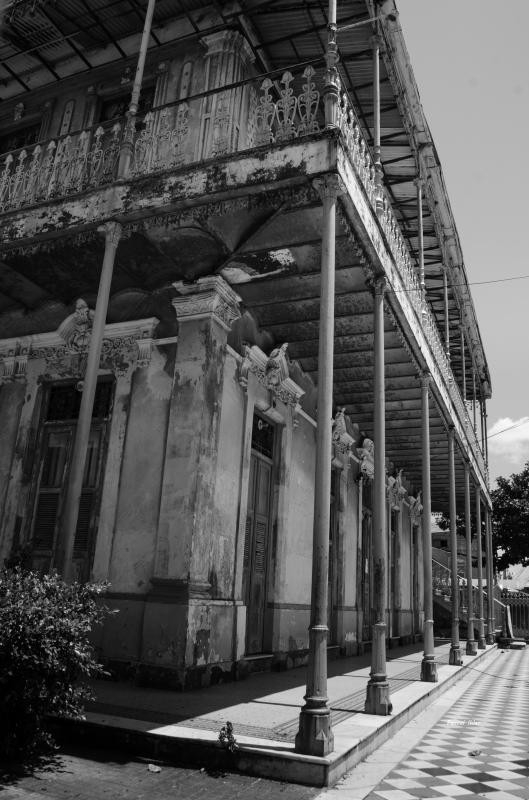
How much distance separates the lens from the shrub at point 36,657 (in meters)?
3.69

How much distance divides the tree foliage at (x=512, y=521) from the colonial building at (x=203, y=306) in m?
18.4

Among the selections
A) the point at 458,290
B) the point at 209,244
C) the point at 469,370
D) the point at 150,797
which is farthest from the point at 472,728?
the point at 469,370

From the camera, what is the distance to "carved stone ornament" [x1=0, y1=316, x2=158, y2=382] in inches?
303

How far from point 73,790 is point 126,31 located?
362 inches

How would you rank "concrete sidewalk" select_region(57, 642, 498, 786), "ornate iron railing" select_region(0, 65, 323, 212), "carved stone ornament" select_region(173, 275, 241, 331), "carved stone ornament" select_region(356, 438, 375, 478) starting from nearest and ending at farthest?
"concrete sidewalk" select_region(57, 642, 498, 786) → "ornate iron railing" select_region(0, 65, 323, 212) → "carved stone ornament" select_region(173, 275, 241, 331) → "carved stone ornament" select_region(356, 438, 375, 478)

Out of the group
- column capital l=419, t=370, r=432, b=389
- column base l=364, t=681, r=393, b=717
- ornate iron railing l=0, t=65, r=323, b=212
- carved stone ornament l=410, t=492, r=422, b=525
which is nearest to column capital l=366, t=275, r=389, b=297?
ornate iron railing l=0, t=65, r=323, b=212

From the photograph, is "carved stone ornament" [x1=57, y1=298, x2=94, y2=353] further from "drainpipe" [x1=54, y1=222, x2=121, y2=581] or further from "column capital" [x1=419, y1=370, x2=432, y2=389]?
"column capital" [x1=419, y1=370, x2=432, y2=389]

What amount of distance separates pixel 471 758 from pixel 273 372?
17.5 ft

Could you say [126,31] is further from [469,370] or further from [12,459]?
[469,370]

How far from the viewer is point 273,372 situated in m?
8.84

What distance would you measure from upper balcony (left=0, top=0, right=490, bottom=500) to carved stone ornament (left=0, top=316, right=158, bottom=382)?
64.7 inches

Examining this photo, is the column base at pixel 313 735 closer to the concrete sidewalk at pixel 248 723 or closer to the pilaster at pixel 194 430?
the concrete sidewalk at pixel 248 723

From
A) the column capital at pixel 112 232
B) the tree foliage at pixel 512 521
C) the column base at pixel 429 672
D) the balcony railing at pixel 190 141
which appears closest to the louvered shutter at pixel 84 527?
the column capital at pixel 112 232

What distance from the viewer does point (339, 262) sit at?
6.95m
